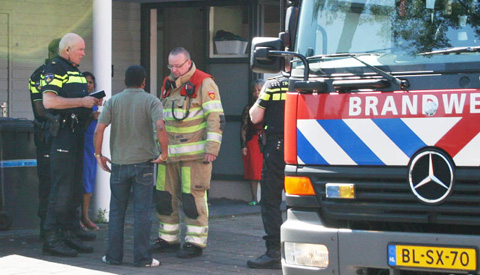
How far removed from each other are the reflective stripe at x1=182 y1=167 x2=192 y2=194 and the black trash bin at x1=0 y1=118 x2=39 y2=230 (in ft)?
7.58

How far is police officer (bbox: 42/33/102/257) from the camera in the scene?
8.43 metres

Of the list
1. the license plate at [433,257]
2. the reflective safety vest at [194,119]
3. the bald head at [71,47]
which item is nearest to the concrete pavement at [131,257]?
the reflective safety vest at [194,119]

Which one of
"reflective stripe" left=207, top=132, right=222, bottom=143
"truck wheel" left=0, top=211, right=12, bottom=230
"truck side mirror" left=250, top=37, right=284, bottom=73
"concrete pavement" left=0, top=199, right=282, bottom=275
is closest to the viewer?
"truck side mirror" left=250, top=37, right=284, bottom=73

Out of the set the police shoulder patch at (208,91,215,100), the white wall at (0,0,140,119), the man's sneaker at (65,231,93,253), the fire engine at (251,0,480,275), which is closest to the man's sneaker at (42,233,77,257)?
the man's sneaker at (65,231,93,253)

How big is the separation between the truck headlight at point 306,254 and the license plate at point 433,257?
46 cm

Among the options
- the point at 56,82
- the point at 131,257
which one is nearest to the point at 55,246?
the point at 131,257

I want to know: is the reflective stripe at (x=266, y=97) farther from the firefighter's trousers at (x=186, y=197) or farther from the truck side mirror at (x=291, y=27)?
the truck side mirror at (x=291, y=27)

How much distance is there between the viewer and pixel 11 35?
41.0 feet

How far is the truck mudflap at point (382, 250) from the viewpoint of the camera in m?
5.34

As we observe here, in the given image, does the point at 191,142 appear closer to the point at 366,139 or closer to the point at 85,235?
the point at 85,235

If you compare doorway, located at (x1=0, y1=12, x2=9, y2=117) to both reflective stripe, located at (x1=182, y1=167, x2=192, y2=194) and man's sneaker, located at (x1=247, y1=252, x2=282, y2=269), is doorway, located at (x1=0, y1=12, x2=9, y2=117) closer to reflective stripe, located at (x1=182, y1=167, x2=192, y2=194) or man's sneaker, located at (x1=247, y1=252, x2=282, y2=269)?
reflective stripe, located at (x1=182, y1=167, x2=192, y2=194)

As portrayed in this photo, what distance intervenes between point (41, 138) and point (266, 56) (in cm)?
351

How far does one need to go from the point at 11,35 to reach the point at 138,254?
5688 millimetres

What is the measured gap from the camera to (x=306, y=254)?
5805 millimetres
